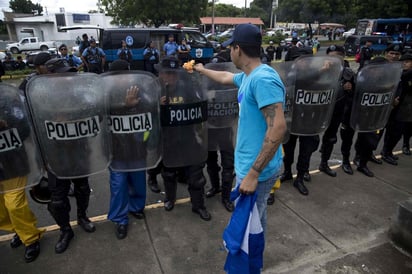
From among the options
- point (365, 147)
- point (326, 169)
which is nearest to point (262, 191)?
point (326, 169)

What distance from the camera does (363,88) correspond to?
11.3 ft

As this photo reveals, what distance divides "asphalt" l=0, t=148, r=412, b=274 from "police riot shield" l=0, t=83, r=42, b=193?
0.71m

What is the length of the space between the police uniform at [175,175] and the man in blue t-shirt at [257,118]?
86 cm

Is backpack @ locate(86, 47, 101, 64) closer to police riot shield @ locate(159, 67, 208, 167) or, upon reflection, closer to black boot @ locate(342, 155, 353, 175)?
police riot shield @ locate(159, 67, 208, 167)

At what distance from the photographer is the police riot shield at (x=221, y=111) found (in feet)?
9.52

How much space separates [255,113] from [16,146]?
5.73 ft

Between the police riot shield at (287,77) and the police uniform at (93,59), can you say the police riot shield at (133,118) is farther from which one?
the police uniform at (93,59)

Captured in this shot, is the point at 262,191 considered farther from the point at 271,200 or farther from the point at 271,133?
the point at 271,200

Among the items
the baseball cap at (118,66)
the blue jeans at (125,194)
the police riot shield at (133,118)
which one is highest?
the baseball cap at (118,66)

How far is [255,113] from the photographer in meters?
1.75

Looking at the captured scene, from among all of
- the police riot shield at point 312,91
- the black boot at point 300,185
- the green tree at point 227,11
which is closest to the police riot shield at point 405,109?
the police riot shield at point 312,91

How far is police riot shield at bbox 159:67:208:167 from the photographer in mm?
2551

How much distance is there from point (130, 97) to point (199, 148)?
0.83 metres

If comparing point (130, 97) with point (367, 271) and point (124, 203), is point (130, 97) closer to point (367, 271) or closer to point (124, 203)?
point (124, 203)
